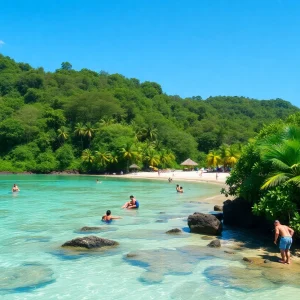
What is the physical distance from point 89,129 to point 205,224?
6723cm

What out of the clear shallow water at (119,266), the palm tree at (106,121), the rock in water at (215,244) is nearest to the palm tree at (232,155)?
the palm tree at (106,121)

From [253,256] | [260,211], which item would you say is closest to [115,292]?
[253,256]

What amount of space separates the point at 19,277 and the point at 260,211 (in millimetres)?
8397

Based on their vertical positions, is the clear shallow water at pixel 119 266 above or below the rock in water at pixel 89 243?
below

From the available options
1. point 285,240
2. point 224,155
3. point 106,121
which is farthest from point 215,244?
point 106,121

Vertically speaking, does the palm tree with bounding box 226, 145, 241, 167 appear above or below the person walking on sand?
above

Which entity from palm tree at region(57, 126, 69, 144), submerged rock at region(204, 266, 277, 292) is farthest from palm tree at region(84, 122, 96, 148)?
submerged rock at region(204, 266, 277, 292)

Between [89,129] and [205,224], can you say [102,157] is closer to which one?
[89,129]

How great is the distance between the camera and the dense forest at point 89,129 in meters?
77.2

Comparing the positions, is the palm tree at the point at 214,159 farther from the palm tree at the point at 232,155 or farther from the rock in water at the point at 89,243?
the rock in water at the point at 89,243

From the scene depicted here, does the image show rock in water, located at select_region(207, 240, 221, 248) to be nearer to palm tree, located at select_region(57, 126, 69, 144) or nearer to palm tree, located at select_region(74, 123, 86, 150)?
palm tree, located at select_region(74, 123, 86, 150)

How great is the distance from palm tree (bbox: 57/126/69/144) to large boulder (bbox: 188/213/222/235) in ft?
226

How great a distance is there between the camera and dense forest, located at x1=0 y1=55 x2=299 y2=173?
77.2 meters

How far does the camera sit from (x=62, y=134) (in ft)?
273
